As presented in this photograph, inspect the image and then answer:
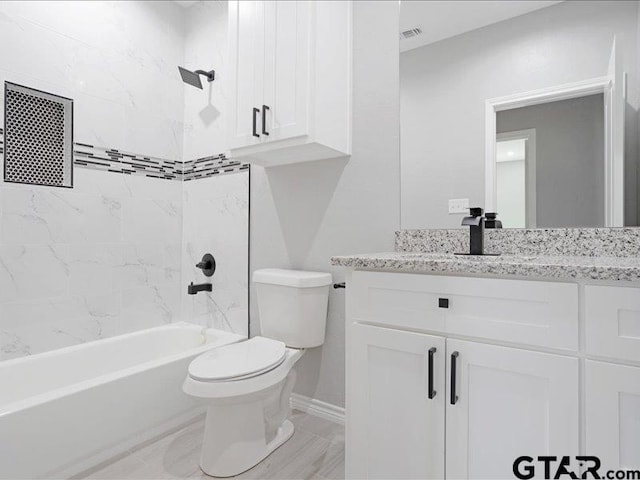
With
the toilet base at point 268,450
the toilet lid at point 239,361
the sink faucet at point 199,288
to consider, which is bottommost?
the toilet base at point 268,450

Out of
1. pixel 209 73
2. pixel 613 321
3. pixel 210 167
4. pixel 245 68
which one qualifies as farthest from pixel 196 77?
pixel 613 321

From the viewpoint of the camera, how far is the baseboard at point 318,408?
6.53 feet

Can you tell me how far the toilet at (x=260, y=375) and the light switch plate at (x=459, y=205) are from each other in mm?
694

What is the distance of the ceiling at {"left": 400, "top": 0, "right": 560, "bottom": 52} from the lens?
1564 millimetres

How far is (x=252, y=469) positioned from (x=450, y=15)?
218 cm

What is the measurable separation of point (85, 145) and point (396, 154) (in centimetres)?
175

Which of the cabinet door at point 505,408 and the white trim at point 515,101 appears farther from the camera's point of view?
the white trim at point 515,101

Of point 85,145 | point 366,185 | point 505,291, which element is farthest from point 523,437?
point 85,145

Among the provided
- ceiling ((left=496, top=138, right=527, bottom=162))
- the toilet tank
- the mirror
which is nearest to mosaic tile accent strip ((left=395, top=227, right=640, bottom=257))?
the mirror

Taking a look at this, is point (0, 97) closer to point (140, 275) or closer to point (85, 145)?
point (85, 145)

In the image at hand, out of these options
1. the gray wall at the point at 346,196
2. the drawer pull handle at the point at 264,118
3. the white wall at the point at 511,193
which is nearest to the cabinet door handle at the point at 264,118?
the drawer pull handle at the point at 264,118

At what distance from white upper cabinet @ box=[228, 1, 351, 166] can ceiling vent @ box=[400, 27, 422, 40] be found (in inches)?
11.2

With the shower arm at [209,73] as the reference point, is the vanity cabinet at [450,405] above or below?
below

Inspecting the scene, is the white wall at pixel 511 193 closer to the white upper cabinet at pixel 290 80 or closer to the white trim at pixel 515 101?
the white trim at pixel 515 101
